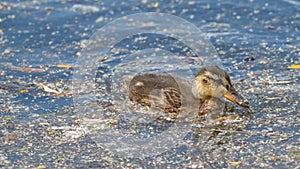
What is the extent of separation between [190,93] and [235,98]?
0.48m

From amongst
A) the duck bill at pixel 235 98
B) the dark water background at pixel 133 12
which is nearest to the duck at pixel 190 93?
the duck bill at pixel 235 98

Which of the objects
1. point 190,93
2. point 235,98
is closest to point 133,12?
point 190,93

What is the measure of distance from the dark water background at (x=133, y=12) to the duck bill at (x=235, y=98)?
0.39 feet

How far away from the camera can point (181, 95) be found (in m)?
6.61

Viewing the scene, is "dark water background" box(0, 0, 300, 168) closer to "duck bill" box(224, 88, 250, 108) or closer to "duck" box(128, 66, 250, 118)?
"duck bill" box(224, 88, 250, 108)

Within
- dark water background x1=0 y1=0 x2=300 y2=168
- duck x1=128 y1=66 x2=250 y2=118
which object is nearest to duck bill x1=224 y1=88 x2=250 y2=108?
duck x1=128 y1=66 x2=250 y2=118

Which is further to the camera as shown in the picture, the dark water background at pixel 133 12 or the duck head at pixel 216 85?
the duck head at pixel 216 85

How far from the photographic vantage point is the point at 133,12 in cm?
939

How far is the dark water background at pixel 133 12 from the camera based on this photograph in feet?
18.7

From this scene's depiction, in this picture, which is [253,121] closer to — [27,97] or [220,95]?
[220,95]

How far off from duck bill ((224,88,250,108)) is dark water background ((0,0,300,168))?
120 millimetres

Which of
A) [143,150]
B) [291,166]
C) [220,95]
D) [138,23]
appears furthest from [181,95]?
[138,23]

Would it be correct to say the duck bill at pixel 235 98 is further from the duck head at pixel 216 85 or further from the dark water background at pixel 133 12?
the dark water background at pixel 133 12

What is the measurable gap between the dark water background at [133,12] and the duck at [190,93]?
13.1 inches
